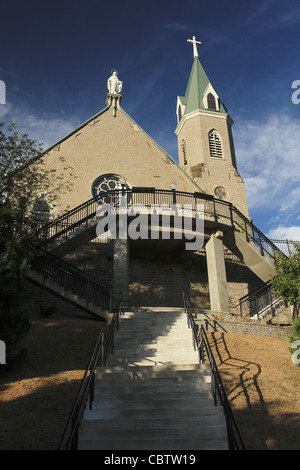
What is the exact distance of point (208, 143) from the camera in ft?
92.0

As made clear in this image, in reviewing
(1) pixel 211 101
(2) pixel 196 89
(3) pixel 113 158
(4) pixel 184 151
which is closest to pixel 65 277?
(3) pixel 113 158

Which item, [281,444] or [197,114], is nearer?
[281,444]

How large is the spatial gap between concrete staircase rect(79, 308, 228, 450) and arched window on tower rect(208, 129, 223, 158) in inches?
764

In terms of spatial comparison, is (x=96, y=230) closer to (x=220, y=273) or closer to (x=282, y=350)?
(x=220, y=273)

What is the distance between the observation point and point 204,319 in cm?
1464

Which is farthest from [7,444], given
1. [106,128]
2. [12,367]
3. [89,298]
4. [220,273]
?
[106,128]

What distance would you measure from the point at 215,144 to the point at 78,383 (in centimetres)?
2248

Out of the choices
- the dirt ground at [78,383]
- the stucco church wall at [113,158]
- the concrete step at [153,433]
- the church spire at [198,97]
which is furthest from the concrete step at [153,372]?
the church spire at [198,97]

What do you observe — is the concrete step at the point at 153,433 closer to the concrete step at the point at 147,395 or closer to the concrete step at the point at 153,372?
the concrete step at the point at 147,395

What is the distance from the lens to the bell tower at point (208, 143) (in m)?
26.1

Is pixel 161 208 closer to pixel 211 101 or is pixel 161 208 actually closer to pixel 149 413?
pixel 149 413

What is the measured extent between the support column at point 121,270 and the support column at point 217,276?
4100mm

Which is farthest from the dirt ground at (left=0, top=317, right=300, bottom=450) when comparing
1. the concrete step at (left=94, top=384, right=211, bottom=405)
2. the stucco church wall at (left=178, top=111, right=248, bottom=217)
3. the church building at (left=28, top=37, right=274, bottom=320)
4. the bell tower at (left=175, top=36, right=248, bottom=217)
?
the bell tower at (left=175, top=36, right=248, bottom=217)
